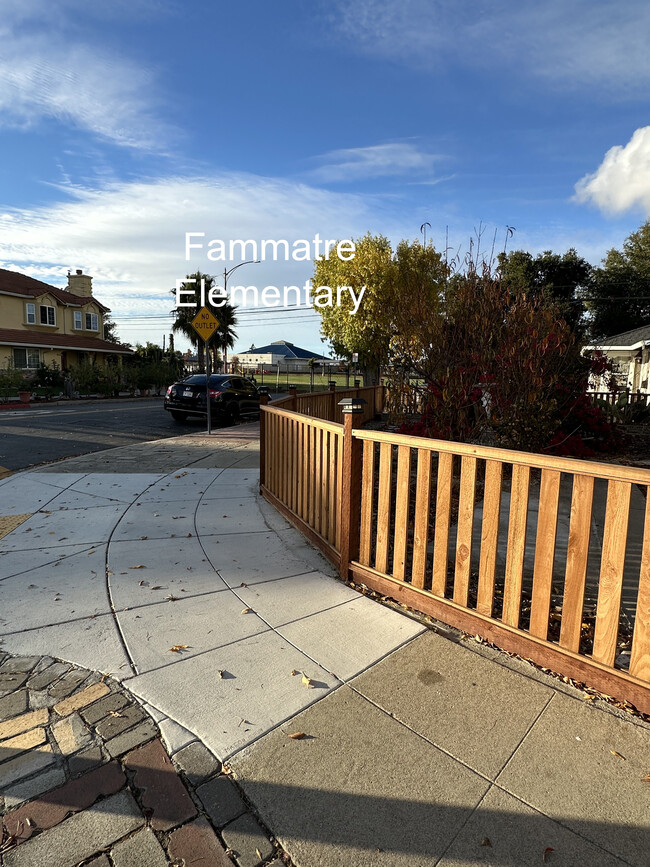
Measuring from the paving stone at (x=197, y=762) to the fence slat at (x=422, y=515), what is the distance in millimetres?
1680

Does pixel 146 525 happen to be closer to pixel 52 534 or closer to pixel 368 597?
pixel 52 534

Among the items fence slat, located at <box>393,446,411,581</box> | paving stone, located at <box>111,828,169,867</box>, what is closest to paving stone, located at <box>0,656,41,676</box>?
paving stone, located at <box>111,828,169,867</box>

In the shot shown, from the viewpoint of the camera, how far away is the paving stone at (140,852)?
5.45 feet

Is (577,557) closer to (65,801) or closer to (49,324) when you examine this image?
(65,801)

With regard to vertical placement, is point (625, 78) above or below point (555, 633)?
above

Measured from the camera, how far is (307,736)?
2.24 metres

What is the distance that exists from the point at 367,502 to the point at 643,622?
1.85 meters

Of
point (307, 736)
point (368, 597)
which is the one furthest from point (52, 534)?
point (307, 736)

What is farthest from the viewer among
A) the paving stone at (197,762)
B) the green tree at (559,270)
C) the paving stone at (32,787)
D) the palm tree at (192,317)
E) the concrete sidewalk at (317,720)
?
the palm tree at (192,317)

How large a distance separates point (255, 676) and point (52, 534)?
10.6 feet

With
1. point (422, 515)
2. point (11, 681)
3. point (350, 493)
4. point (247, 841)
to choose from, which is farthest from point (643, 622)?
point (11, 681)

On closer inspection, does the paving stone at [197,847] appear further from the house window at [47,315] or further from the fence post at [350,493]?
the house window at [47,315]

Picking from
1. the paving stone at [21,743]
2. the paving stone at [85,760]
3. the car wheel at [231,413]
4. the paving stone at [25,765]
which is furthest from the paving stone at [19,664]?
the car wheel at [231,413]

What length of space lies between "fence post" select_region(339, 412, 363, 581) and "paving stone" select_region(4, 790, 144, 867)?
7.32ft
